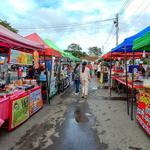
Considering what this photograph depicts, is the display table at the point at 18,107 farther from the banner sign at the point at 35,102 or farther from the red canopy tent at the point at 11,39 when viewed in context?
the red canopy tent at the point at 11,39

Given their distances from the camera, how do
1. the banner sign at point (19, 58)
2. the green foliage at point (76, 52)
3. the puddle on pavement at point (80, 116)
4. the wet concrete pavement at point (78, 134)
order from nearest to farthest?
1. the wet concrete pavement at point (78, 134)
2. the banner sign at point (19, 58)
3. the puddle on pavement at point (80, 116)
4. the green foliage at point (76, 52)

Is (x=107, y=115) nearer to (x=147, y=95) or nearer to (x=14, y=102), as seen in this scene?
(x=147, y=95)

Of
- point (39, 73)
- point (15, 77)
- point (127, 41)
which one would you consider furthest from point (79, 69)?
point (127, 41)

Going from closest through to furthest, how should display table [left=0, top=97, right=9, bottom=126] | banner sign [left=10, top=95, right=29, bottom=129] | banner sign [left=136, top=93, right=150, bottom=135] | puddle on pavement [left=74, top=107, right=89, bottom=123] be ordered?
display table [left=0, top=97, right=9, bottom=126]
banner sign [left=136, top=93, right=150, bottom=135]
banner sign [left=10, top=95, right=29, bottom=129]
puddle on pavement [left=74, top=107, right=89, bottom=123]

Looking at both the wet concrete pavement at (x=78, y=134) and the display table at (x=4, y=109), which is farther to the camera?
the display table at (x=4, y=109)

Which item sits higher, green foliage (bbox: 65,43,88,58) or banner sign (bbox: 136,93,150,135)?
green foliage (bbox: 65,43,88,58)

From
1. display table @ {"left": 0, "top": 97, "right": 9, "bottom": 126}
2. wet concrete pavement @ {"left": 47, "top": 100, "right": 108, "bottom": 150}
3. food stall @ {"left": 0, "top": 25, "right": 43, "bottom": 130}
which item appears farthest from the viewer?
food stall @ {"left": 0, "top": 25, "right": 43, "bottom": 130}

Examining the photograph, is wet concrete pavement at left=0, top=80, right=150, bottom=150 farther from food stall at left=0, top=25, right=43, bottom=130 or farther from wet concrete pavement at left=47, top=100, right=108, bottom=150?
food stall at left=0, top=25, right=43, bottom=130

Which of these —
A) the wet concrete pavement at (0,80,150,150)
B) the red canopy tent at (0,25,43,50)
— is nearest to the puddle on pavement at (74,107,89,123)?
the wet concrete pavement at (0,80,150,150)

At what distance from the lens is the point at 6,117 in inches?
214

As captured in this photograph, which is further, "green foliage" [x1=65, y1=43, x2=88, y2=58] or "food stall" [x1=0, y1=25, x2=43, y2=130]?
"green foliage" [x1=65, y1=43, x2=88, y2=58]

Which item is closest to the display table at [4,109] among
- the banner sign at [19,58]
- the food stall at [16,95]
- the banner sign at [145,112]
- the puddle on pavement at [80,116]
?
the food stall at [16,95]

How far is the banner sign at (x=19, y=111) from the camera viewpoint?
18.6 feet

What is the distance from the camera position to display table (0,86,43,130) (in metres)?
5.37
